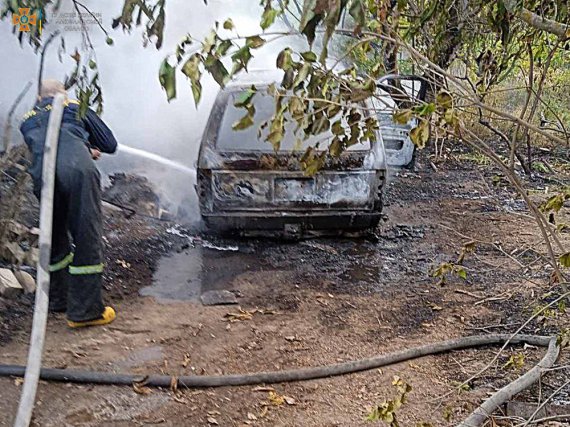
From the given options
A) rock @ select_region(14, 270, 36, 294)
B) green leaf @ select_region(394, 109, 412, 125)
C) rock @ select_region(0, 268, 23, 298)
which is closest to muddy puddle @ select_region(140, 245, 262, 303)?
rock @ select_region(14, 270, 36, 294)

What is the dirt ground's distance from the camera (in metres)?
3.91

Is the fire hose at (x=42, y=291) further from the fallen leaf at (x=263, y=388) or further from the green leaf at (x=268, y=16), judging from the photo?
the green leaf at (x=268, y=16)

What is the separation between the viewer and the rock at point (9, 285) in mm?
5203

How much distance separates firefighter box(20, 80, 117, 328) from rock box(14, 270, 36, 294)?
1.47ft

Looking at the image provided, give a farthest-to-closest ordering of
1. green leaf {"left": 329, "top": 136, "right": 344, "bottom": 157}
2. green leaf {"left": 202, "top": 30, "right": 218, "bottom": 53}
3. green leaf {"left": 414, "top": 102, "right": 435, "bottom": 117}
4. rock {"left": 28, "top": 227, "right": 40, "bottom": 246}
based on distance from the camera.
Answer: rock {"left": 28, "top": 227, "right": 40, "bottom": 246}
green leaf {"left": 329, "top": 136, "right": 344, "bottom": 157}
green leaf {"left": 414, "top": 102, "right": 435, "bottom": 117}
green leaf {"left": 202, "top": 30, "right": 218, "bottom": 53}

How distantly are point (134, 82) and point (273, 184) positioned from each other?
6.76 metres

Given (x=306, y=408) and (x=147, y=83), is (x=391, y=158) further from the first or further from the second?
(x=306, y=408)

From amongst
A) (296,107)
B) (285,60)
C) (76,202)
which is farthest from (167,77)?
(76,202)

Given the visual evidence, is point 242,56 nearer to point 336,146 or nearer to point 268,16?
point 268,16

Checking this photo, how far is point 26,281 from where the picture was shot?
17.9 feet

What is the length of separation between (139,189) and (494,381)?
5.54 meters

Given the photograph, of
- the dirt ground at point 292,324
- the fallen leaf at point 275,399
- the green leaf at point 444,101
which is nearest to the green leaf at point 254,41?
the green leaf at point 444,101

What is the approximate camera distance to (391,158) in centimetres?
1173

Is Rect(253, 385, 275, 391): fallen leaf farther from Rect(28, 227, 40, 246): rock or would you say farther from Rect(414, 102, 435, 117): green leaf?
Rect(28, 227, 40, 246): rock
